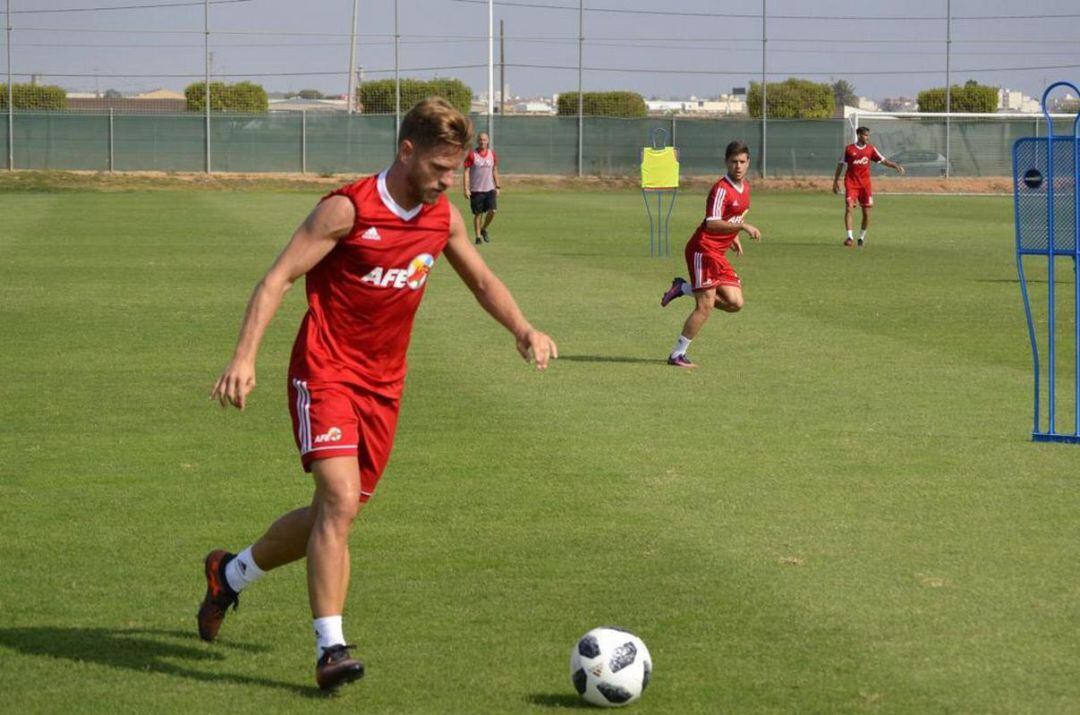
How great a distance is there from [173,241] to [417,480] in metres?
20.2

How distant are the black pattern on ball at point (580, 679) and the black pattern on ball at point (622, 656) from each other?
0.10m

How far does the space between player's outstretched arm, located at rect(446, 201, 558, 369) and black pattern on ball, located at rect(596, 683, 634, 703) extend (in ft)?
4.08

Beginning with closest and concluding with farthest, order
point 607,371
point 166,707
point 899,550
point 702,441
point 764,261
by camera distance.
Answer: point 166,707 < point 899,550 < point 702,441 < point 607,371 < point 764,261

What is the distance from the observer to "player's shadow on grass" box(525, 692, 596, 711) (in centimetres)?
528

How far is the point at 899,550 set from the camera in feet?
23.9

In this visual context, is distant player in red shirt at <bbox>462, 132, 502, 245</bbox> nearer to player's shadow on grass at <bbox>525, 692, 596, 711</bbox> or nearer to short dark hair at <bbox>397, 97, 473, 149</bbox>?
short dark hair at <bbox>397, 97, 473, 149</bbox>

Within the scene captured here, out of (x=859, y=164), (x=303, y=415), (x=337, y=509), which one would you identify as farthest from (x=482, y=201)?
(x=337, y=509)

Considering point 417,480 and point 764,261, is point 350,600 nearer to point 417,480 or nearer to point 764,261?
point 417,480

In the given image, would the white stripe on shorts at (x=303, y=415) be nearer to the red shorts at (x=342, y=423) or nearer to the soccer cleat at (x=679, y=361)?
the red shorts at (x=342, y=423)

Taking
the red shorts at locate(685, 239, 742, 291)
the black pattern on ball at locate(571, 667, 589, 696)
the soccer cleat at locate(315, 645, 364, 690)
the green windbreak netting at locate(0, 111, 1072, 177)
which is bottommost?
the black pattern on ball at locate(571, 667, 589, 696)

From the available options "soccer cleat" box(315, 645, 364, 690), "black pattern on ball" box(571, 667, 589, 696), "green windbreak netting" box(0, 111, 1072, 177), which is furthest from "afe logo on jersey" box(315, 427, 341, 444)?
"green windbreak netting" box(0, 111, 1072, 177)

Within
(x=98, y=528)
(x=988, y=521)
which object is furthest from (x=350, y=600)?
(x=988, y=521)

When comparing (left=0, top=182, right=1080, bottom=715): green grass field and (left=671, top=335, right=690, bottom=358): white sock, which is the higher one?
(left=671, top=335, right=690, bottom=358): white sock

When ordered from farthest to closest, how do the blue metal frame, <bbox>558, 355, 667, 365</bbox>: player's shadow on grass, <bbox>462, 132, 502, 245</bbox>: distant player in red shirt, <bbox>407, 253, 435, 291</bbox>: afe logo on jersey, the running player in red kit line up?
<bbox>462, 132, 502, 245</bbox>: distant player in red shirt
<bbox>558, 355, 667, 365</bbox>: player's shadow on grass
the blue metal frame
<bbox>407, 253, 435, 291</bbox>: afe logo on jersey
the running player in red kit
